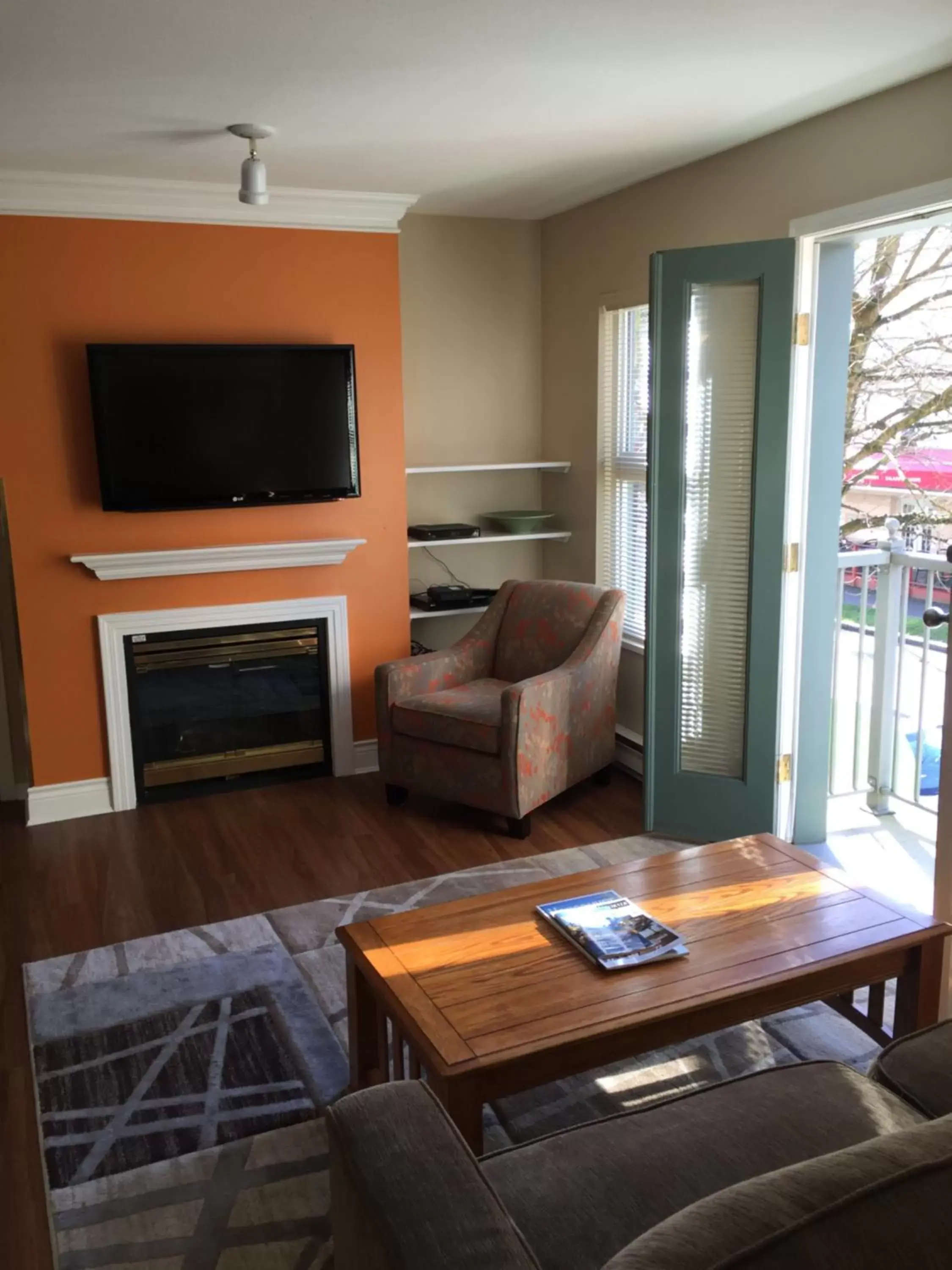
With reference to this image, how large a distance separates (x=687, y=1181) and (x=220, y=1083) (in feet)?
4.54

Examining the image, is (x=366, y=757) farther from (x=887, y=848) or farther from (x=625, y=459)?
(x=887, y=848)

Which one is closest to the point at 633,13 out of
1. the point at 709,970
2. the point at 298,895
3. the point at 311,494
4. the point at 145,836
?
the point at 709,970

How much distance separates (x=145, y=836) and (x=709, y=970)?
8.64 ft

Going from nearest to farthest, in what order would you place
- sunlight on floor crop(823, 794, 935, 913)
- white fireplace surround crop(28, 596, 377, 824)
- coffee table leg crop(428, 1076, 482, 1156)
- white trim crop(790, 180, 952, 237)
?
coffee table leg crop(428, 1076, 482, 1156) < white trim crop(790, 180, 952, 237) < sunlight on floor crop(823, 794, 935, 913) < white fireplace surround crop(28, 596, 377, 824)

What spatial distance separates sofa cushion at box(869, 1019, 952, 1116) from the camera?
1.67 meters

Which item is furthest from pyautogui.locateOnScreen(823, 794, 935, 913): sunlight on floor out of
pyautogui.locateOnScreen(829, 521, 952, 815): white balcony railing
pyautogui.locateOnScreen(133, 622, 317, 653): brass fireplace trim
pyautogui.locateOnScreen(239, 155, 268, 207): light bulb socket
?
pyautogui.locateOnScreen(239, 155, 268, 207): light bulb socket

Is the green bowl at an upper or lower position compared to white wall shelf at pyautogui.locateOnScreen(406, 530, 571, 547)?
upper

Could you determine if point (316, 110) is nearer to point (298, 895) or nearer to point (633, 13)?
point (633, 13)

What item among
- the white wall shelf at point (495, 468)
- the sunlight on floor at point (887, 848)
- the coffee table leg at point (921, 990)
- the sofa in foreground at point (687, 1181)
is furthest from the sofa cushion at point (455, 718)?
the sofa in foreground at point (687, 1181)

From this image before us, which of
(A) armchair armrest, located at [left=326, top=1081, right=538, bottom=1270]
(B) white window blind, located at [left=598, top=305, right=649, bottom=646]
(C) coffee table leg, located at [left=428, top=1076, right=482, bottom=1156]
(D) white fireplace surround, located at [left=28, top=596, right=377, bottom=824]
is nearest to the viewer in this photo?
(A) armchair armrest, located at [left=326, top=1081, right=538, bottom=1270]

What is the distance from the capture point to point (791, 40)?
2.66 m

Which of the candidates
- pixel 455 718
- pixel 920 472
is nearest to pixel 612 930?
pixel 455 718

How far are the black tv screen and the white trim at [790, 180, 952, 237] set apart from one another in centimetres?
189

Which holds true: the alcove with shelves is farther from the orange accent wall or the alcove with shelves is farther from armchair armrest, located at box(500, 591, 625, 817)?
armchair armrest, located at box(500, 591, 625, 817)
